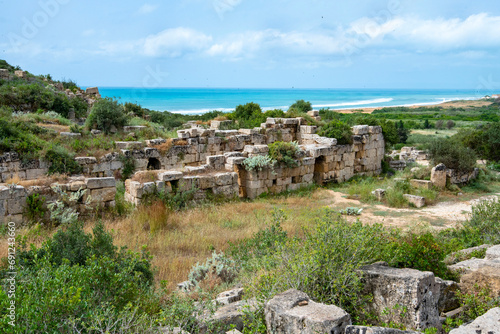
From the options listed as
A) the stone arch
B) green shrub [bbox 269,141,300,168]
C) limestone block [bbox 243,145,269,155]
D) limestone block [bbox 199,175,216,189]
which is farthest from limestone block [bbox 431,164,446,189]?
the stone arch

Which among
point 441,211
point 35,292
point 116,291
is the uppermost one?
point 35,292

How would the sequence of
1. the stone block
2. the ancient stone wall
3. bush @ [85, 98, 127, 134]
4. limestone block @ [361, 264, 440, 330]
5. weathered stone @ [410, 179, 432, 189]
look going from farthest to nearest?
bush @ [85, 98, 127, 134], weathered stone @ [410, 179, 432, 189], the stone block, the ancient stone wall, limestone block @ [361, 264, 440, 330]

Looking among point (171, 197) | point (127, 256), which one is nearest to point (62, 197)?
point (171, 197)

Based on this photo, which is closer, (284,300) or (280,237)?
(284,300)

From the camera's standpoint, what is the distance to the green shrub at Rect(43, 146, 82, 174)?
43.5ft

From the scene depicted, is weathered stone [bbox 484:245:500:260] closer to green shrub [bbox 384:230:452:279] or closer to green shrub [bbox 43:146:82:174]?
green shrub [bbox 384:230:452:279]

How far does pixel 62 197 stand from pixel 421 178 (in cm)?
1240

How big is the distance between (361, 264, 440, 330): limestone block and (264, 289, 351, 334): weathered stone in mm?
750

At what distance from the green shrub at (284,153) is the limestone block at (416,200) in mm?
3829

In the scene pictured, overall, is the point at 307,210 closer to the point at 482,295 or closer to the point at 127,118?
the point at 482,295

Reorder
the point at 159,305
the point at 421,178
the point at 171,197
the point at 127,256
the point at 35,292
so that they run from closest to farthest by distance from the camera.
Answer: the point at 35,292
the point at 159,305
the point at 127,256
the point at 171,197
the point at 421,178

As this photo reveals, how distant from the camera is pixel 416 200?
493 inches

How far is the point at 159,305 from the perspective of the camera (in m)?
4.86

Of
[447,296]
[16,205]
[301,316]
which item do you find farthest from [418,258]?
[16,205]
